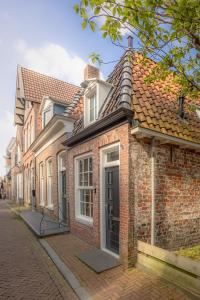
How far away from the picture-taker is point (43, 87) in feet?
54.3

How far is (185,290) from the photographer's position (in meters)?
4.12

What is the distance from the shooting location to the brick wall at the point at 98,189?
211 inches

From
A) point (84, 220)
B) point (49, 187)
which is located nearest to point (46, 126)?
point (49, 187)

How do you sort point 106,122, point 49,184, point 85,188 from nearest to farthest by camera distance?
1. point 106,122
2. point 85,188
3. point 49,184

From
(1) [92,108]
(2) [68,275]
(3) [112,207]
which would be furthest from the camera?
(1) [92,108]

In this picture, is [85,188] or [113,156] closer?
[113,156]

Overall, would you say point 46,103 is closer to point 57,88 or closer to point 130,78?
point 57,88

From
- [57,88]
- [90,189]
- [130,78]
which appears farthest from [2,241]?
[57,88]

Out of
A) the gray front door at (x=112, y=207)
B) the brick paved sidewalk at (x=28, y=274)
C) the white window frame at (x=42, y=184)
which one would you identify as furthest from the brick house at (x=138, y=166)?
the white window frame at (x=42, y=184)

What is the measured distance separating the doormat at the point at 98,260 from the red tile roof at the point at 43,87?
37.1 feet

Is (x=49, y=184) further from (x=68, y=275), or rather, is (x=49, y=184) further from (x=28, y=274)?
(x=68, y=275)

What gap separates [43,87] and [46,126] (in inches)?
274

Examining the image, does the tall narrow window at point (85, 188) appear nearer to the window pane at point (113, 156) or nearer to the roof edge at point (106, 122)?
the roof edge at point (106, 122)

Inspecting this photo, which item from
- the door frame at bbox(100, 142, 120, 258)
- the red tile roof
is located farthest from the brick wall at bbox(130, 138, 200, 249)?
the red tile roof
